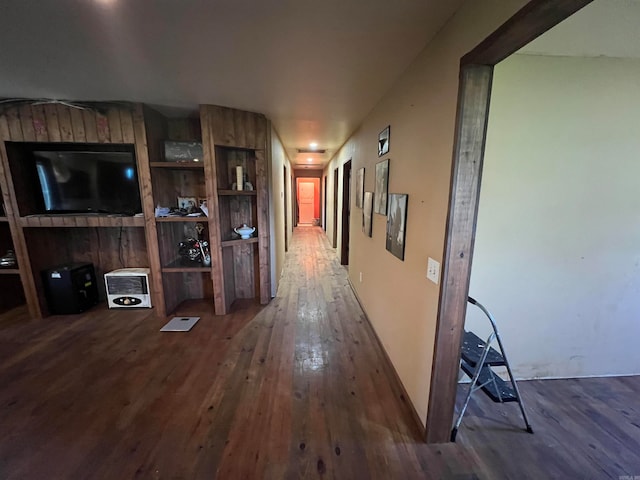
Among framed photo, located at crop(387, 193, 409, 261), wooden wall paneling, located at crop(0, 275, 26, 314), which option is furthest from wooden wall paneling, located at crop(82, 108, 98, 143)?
framed photo, located at crop(387, 193, 409, 261)

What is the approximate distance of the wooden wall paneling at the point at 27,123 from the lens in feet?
8.58

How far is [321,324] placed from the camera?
2969 millimetres

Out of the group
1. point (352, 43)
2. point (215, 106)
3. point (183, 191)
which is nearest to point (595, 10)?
point (352, 43)

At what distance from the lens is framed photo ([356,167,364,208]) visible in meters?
3.33

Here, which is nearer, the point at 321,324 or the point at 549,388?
the point at 549,388

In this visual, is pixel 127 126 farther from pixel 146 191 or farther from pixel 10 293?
pixel 10 293

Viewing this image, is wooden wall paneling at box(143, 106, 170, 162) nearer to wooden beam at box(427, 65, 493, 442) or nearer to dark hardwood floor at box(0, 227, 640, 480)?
dark hardwood floor at box(0, 227, 640, 480)

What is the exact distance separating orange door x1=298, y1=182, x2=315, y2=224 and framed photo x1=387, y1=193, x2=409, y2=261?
9.57 meters

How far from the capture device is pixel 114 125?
271 cm

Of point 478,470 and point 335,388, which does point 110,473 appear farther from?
point 478,470

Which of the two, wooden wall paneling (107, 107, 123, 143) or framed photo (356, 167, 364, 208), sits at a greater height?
wooden wall paneling (107, 107, 123, 143)

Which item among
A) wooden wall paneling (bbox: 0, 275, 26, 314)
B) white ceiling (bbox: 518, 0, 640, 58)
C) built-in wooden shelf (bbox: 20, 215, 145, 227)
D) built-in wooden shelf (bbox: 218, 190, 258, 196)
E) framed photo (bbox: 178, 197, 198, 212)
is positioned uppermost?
white ceiling (bbox: 518, 0, 640, 58)

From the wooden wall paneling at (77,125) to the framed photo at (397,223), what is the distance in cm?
310

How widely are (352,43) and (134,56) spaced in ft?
4.53
